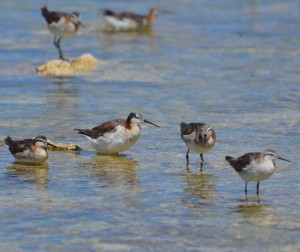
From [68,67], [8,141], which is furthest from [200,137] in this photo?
[68,67]

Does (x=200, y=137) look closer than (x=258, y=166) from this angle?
No

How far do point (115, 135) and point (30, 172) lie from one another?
1.83m

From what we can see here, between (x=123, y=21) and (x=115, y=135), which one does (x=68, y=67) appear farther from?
(x=123, y=21)

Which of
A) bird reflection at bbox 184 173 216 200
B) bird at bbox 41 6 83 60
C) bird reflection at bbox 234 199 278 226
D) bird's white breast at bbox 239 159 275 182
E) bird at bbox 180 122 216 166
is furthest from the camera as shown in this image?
bird at bbox 41 6 83 60

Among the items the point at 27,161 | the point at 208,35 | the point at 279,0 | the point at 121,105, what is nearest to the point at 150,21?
the point at 208,35

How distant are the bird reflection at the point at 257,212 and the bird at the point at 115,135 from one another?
351 cm

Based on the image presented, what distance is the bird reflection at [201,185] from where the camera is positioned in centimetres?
1298

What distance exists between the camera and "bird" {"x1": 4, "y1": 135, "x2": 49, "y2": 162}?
14.6 meters

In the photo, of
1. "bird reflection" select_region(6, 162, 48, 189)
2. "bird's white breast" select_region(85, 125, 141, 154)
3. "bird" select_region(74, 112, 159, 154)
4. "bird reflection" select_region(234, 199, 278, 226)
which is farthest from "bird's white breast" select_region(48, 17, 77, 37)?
"bird reflection" select_region(234, 199, 278, 226)

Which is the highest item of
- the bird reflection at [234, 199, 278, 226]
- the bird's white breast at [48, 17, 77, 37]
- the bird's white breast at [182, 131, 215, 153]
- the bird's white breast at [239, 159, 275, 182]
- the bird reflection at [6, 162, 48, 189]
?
the bird's white breast at [48, 17, 77, 37]

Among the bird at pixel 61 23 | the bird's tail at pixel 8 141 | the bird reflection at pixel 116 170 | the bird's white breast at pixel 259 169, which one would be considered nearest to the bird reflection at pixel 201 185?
the bird's white breast at pixel 259 169

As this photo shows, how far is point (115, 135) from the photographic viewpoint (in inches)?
609

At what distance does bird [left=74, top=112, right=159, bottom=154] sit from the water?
222 millimetres

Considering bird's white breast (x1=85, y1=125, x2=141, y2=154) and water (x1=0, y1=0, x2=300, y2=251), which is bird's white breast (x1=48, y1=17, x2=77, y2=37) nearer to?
water (x1=0, y1=0, x2=300, y2=251)
